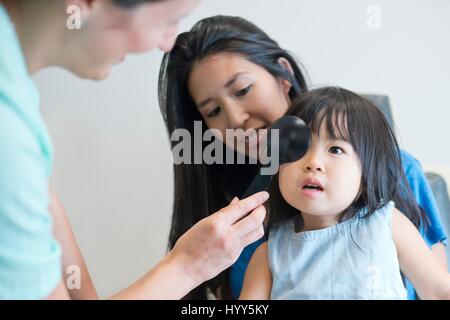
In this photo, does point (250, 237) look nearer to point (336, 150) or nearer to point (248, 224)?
point (248, 224)

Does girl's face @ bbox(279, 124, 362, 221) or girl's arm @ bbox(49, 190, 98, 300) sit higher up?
girl's face @ bbox(279, 124, 362, 221)

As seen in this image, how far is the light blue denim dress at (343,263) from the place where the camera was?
28.3 inches

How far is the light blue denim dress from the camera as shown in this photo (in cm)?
72

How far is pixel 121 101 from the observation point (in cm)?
83

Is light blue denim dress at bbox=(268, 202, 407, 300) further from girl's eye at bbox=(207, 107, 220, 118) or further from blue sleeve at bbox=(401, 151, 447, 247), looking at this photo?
girl's eye at bbox=(207, 107, 220, 118)

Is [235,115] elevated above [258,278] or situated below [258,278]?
above

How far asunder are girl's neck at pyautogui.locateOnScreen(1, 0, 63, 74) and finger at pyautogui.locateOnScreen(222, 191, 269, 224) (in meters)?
0.27

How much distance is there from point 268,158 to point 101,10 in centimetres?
32

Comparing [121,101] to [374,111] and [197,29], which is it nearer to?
[197,29]

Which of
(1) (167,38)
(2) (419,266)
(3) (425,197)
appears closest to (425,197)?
(3) (425,197)

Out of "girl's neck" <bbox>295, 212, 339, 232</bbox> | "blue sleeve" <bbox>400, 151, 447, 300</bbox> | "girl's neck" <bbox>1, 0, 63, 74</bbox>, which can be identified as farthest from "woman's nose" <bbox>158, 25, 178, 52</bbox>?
"blue sleeve" <bbox>400, 151, 447, 300</bbox>

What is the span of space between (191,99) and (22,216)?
0.41 meters

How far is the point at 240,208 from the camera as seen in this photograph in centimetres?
66

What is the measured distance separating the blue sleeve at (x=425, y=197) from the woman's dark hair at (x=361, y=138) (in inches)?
2.3
